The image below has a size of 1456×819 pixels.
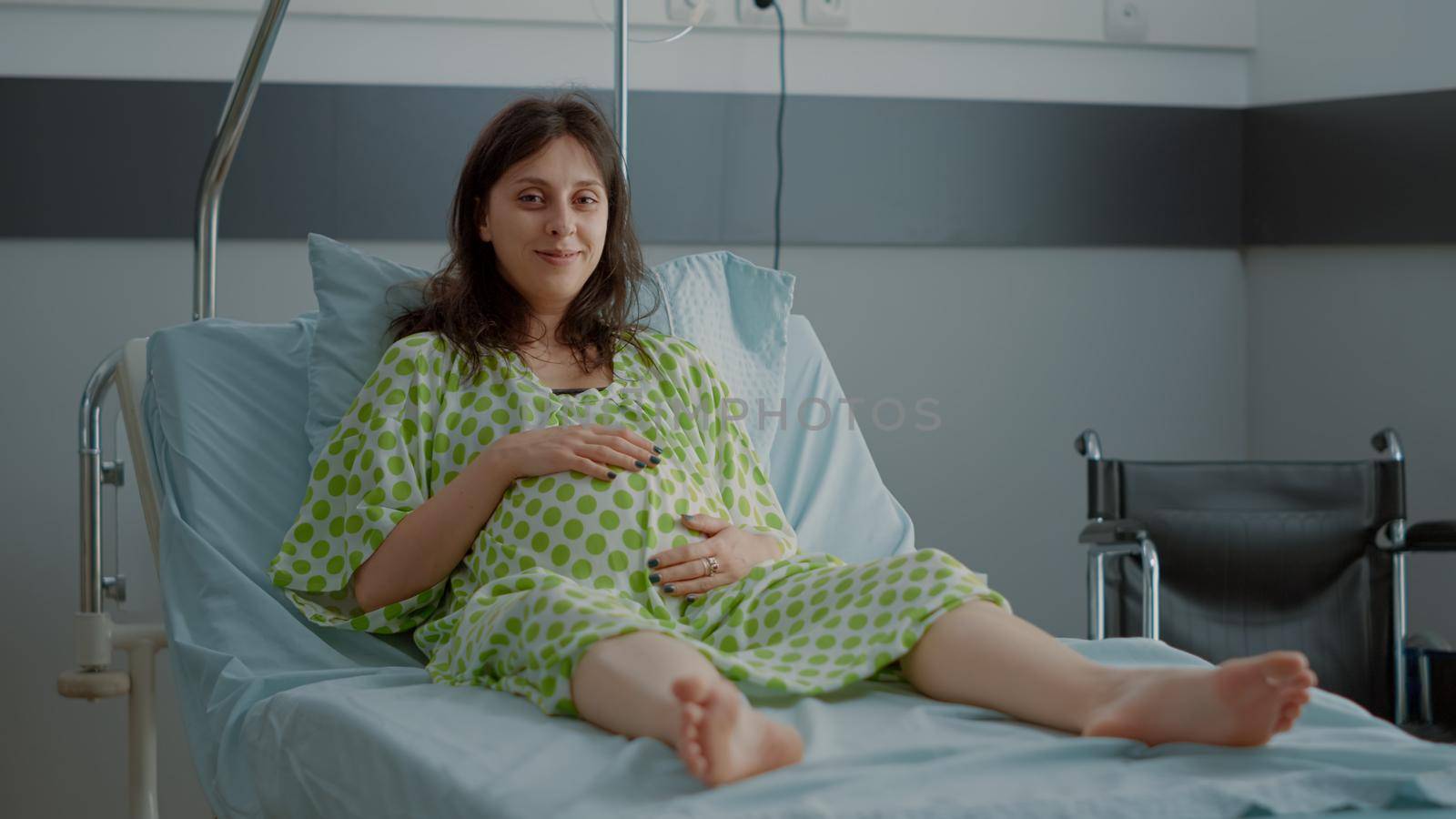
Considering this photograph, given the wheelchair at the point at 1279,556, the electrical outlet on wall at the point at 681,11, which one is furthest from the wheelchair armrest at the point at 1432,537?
the electrical outlet on wall at the point at 681,11

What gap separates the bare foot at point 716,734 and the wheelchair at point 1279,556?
4.74 feet

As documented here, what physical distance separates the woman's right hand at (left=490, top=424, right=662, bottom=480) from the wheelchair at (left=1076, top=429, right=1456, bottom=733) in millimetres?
1023

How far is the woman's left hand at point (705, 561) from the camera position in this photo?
160 cm

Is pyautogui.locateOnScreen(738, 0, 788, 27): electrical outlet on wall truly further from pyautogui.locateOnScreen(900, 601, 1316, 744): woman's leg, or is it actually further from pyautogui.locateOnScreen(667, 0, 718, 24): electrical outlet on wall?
pyautogui.locateOnScreen(900, 601, 1316, 744): woman's leg

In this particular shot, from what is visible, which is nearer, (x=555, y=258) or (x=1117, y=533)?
(x=555, y=258)

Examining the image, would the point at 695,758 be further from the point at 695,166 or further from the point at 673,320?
the point at 695,166

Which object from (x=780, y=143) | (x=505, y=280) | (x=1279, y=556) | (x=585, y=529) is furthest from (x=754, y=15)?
(x=585, y=529)

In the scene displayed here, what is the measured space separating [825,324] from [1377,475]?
3.28 ft

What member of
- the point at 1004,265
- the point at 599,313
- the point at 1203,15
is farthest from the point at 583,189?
the point at 1203,15

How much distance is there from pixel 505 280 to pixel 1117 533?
3.16 feet

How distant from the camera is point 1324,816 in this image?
1063 millimetres

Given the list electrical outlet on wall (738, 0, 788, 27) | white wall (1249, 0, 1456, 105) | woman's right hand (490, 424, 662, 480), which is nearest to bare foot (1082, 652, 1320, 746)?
woman's right hand (490, 424, 662, 480)

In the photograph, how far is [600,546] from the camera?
1.60 meters

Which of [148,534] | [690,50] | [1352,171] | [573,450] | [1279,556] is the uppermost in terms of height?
[690,50]
